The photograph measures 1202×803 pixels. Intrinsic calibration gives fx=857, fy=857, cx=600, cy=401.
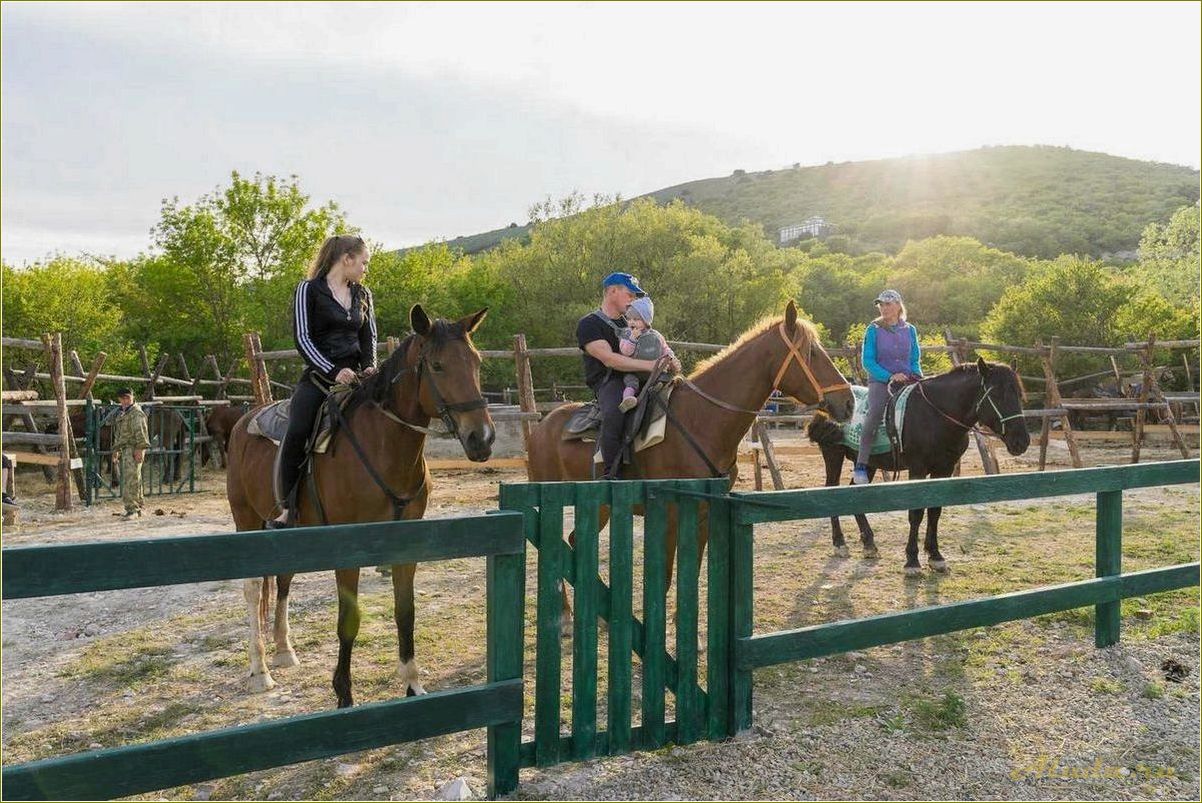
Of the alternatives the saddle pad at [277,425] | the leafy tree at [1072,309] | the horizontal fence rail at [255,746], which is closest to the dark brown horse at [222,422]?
the saddle pad at [277,425]

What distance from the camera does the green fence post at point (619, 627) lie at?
378 centimetres

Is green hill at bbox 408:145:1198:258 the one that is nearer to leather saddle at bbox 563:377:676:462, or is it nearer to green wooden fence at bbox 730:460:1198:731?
green wooden fence at bbox 730:460:1198:731

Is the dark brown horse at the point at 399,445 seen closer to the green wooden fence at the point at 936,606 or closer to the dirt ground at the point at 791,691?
the dirt ground at the point at 791,691

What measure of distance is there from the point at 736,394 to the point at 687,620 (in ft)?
7.55

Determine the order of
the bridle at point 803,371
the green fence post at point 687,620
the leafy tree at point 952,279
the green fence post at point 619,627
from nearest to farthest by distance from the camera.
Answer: the green fence post at point 619,627 → the green fence post at point 687,620 → the bridle at point 803,371 → the leafy tree at point 952,279

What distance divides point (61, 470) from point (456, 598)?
10394 mm

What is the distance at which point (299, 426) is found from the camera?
5.05m

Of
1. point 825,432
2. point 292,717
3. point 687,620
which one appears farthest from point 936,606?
point 825,432

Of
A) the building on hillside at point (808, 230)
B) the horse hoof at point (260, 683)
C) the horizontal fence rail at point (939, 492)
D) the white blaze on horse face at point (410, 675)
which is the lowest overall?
the horse hoof at point (260, 683)

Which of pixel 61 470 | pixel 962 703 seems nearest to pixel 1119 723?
pixel 962 703

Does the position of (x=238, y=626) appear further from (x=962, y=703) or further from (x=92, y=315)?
(x=92, y=315)

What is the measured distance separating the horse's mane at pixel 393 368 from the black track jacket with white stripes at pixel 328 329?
20 centimetres

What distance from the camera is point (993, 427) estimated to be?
838cm

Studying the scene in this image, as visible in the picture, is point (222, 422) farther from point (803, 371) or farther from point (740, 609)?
point (740, 609)
